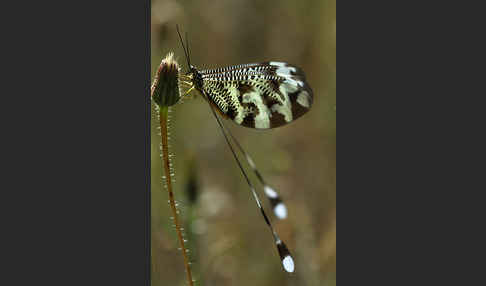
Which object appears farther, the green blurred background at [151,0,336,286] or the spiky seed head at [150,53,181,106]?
the green blurred background at [151,0,336,286]

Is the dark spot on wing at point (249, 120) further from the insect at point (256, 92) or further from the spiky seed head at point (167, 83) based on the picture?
the spiky seed head at point (167, 83)

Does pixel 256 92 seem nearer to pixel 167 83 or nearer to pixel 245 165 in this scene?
pixel 167 83

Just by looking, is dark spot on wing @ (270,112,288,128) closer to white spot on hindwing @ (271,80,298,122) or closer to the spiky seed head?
white spot on hindwing @ (271,80,298,122)

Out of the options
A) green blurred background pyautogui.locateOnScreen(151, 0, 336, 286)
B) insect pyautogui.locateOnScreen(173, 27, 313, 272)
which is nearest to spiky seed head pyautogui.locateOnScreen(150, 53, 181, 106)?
insect pyautogui.locateOnScreen(173, 27, 313, 272)

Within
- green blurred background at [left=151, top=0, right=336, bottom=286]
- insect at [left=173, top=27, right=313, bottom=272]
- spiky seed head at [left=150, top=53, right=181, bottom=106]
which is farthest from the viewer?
green blurred background at [left=151, top=0, right=336, bottom=286]

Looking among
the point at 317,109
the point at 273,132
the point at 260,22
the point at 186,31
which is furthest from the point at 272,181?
the point at 186,31

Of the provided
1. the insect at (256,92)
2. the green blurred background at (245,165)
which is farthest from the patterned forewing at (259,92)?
the green blurred background at (245,165)
